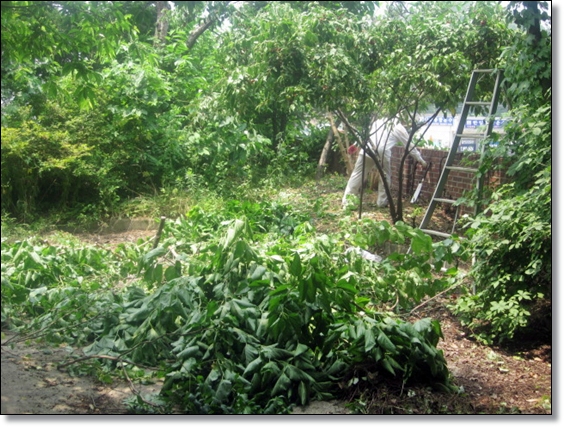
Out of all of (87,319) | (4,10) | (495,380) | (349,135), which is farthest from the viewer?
(349,135)

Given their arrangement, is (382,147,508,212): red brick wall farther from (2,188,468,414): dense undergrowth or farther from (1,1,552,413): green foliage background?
(2,188,468,414): dense undergrowth

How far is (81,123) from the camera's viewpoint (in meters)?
3.18

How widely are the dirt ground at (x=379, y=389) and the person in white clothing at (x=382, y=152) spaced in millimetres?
695

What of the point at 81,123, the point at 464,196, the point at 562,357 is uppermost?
the point at 81,123

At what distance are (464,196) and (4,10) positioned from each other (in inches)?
96.0

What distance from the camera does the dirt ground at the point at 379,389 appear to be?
9.91 ft

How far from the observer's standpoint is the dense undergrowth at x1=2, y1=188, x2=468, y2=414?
308cm

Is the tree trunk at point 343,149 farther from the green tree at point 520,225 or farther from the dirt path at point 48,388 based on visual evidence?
the dirt path at point 48,388

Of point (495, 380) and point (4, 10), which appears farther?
point (495, 380)

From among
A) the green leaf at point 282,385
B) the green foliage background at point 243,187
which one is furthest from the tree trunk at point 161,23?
the green leaf at point 282,385

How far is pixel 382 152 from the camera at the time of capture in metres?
3.69

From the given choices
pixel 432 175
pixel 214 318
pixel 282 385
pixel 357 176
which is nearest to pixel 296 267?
pixel 214 318

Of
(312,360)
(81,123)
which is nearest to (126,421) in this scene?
(312,360)

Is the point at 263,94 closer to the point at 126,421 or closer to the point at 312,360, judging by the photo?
the point at 312,360
